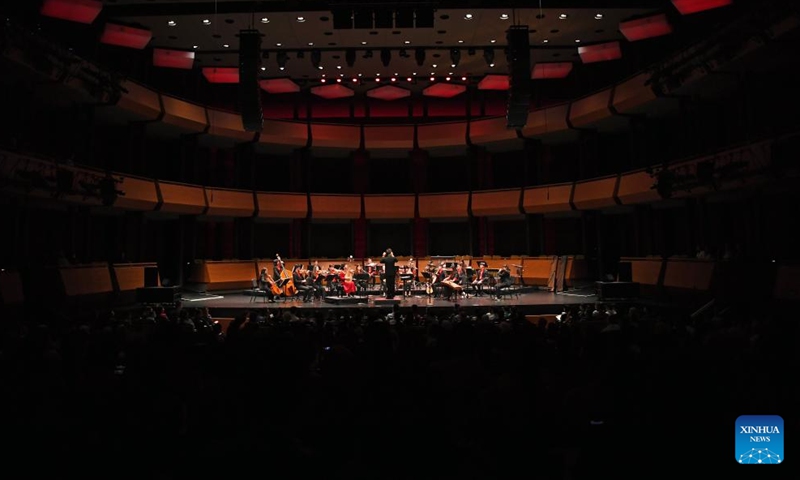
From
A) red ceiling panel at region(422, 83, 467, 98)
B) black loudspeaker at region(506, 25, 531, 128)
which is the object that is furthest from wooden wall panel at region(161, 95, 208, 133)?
black loudspeaker at region(506, 25, 531, 128)

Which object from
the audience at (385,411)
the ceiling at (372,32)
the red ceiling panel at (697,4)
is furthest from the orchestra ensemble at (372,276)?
the audience at (385,411)

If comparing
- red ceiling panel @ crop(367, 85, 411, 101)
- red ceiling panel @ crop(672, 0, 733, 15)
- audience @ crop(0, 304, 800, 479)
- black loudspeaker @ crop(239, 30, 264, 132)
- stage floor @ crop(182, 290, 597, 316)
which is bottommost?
stage floor @ crop(182, 290, 597, 316)

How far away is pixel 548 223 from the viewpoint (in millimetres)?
23703

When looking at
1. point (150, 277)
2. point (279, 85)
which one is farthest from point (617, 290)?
point (279, 85)

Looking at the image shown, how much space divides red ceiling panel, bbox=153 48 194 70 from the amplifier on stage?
1628 cm

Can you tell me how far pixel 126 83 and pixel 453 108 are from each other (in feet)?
46.8

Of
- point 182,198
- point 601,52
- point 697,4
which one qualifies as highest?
point 601,52

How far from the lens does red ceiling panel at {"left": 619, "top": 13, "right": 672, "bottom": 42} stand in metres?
16.2

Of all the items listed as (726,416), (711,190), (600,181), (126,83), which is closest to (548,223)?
(600,181)

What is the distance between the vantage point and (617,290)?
1598 centimetres

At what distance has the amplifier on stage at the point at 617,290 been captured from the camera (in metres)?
16.0

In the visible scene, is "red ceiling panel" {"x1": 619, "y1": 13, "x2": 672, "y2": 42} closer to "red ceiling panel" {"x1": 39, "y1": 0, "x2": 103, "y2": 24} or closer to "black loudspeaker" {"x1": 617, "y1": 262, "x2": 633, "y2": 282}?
"black loudspeaker" {"x1": 617, "y1": 262, "x2": 633, "y2": 282}

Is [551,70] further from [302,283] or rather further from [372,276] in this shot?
[302,283]

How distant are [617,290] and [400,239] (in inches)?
473
